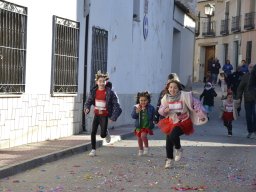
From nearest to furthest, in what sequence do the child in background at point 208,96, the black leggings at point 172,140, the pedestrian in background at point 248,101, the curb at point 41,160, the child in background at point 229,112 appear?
1. the curb at point 41,160
2. the black leggings at point 172,140
3. the pedestrian in background at point 248,101
4. the child in background at point 229,112
5. the child in background at point 208,96

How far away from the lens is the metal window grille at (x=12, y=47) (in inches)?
469

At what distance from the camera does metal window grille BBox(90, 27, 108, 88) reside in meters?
17.1

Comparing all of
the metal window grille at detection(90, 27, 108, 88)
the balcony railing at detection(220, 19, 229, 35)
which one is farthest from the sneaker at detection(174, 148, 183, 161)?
the balcony railing at detection(220, 19, 229, 35)

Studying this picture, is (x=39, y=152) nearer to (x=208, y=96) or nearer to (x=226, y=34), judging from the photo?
(x=208, y=96)

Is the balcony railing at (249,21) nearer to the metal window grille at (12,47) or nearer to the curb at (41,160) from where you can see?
the curb at (41,160)

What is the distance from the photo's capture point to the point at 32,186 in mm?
9148

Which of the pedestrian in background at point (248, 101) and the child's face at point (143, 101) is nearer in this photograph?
the child's face at point (143, 101)

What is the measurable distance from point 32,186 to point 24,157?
210cm

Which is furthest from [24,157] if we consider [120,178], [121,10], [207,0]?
[207,0]

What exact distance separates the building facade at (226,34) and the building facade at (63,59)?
22.6 metres

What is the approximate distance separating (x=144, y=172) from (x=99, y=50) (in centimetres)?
736

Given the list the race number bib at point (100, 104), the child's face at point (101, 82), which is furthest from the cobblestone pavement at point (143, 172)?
the child's face at point (101, 82)

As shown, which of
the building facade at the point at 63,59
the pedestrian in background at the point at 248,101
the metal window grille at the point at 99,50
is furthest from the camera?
the pedestrian in background at the point at 248,101

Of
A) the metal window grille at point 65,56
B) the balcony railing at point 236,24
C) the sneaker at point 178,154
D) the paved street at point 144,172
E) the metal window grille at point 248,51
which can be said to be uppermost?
the balcony railing at point 236,24
